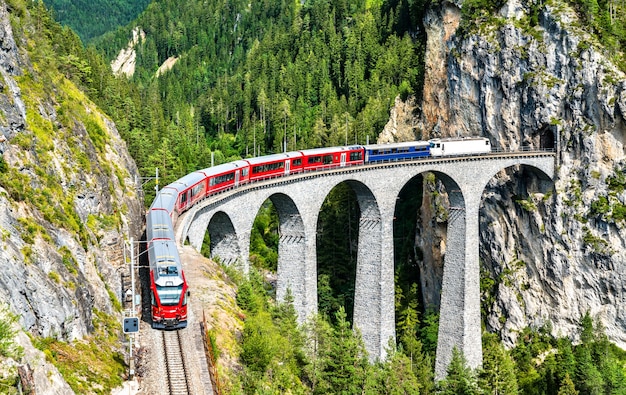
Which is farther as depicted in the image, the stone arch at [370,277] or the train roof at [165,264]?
the stone arch at [370,277]

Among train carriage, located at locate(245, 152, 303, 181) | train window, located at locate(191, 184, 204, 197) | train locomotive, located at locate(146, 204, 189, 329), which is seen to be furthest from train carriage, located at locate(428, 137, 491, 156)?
train locomotive, located at locate(146, 204, 189, 329)

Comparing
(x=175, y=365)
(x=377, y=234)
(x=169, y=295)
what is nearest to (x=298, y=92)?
(x=377, y=234)

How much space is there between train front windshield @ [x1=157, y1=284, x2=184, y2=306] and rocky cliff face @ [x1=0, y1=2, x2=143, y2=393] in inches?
130

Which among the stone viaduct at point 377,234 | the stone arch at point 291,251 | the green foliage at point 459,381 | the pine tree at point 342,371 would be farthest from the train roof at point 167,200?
the green foliage at point 459,381

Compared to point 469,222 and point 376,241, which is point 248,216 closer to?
point 376,241

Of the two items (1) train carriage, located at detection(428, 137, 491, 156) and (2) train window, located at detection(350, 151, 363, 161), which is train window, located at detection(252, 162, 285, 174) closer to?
(2) train window, located at detection(350, 151, 363, 161)

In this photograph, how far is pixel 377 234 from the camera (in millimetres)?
65812

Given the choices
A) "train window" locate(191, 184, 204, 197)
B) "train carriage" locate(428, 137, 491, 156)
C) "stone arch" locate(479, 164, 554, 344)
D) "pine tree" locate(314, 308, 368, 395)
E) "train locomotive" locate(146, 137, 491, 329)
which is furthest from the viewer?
"stone arch" locate(479, 164, 554, 344)

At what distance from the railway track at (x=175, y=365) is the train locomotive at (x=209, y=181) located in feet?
1.96

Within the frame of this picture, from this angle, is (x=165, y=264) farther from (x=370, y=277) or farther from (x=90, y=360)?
(x=370, y=277)

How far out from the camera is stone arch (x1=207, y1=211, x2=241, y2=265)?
5403 cm

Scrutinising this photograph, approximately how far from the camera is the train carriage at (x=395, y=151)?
218ft

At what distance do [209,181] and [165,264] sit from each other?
18.2m

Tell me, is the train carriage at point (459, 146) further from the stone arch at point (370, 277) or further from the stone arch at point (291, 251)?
the stone arch at point (291, 251)
